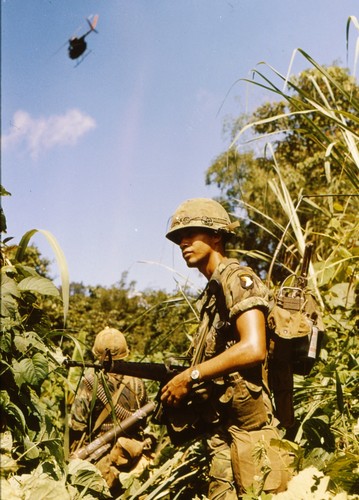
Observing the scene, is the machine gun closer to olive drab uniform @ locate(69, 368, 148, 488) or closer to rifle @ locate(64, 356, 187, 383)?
rifle @ locate(64, 356, 187, 383)

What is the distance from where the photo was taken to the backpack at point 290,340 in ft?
7.01

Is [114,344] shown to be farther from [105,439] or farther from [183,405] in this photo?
[183,405]

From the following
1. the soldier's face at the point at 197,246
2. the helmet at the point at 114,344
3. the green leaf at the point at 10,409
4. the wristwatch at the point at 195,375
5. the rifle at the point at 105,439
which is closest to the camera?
the green leaf at the point at 10,409

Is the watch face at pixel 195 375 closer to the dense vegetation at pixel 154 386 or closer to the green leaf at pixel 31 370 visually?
the dense vegetation at pixel 154 386

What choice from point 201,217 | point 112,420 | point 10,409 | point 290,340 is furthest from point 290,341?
point 112,420

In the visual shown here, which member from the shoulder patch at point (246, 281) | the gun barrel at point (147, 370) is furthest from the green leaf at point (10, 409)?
the shoulder patch at point (246, 281)

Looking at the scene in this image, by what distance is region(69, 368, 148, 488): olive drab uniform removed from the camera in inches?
135

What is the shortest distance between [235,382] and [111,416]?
147cm

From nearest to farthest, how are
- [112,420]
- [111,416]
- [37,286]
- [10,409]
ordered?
[10,409] < [37,286] < [111,416] < [112,420]

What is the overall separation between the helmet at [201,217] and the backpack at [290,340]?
46 cm

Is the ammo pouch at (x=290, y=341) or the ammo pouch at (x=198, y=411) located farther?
the ammo pouch at (x=198, y=411)

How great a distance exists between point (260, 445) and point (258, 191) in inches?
445

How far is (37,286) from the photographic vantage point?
1745 mm

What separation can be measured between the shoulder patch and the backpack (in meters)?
0.16
